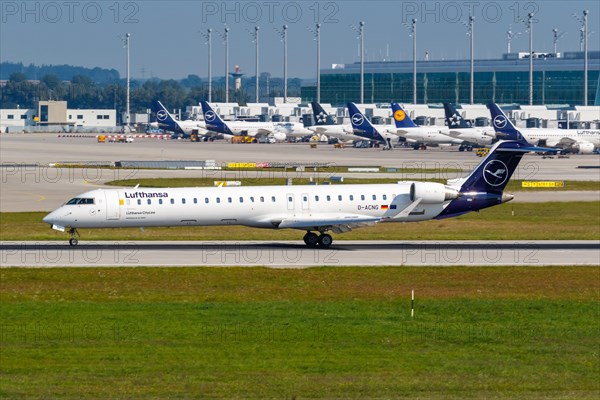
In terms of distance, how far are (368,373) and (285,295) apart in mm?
12334

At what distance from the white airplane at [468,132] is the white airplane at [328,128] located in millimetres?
16806

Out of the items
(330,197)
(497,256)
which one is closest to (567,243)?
(497,256)

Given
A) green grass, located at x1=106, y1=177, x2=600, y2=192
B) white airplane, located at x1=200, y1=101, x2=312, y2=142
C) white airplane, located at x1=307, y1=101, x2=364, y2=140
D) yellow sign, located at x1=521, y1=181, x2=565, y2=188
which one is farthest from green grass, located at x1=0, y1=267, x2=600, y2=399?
white airplane, located at x1=200, y1=101, x2=312, y2=142

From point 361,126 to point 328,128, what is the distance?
55.5ft

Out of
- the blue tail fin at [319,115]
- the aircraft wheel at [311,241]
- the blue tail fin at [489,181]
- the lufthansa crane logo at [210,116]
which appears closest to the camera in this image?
the aircraft wheel at [311,241]

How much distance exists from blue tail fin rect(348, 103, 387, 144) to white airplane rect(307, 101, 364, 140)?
5028mm

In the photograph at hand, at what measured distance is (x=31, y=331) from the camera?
32406 millimetres

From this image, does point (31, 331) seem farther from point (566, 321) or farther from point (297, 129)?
point (297, 129)

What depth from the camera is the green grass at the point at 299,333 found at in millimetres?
26391

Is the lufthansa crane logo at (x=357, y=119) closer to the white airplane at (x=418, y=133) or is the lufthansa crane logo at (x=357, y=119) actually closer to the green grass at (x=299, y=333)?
the white airplane at (x=418, y=133)

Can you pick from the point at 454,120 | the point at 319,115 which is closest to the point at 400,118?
the point at 454,120

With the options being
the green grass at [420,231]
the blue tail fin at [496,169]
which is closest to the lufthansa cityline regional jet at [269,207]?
the blue tail fin at [496,169]

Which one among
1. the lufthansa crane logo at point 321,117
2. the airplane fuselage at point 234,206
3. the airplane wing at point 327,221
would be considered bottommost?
the airplane wing at point 327,221

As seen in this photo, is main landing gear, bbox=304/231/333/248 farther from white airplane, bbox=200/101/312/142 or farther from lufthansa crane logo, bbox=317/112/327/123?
white airplane, bbox=200/101/312/142
